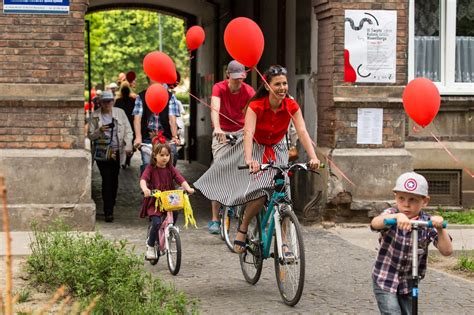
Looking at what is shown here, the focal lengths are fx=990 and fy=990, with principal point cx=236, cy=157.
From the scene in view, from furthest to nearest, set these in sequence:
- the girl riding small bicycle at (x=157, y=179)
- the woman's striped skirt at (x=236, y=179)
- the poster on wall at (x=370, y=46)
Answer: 1. the poster on wall at (x=370, y=46)
2. the girl riding small bicycle at (x=157, y=179)
3. the woman's striped skirt at (x=236, y=179)

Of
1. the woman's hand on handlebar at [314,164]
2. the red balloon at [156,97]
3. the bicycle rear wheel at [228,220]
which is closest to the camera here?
the woman's hand on handlebar at [314,164]

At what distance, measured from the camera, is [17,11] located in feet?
36.6

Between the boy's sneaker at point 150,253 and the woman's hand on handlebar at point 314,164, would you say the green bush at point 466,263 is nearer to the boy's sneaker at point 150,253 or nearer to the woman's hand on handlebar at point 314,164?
the woman's hand on handlebar at point 314,164

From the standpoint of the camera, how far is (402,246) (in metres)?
5.41

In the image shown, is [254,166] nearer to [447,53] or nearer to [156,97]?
[156,97]

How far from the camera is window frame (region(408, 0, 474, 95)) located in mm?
12781

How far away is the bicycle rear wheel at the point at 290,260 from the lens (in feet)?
23.9

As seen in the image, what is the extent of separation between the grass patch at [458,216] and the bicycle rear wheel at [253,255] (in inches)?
172

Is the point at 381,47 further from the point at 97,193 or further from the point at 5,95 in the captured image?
the point at 97,193

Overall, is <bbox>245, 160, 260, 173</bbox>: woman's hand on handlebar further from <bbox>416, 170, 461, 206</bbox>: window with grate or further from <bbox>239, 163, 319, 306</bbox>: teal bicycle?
<bbox>416, 170, 461, 206</bbox>: window with grate

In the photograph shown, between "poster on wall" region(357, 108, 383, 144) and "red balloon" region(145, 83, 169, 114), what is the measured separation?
2680 mm

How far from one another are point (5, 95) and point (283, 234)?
4.77 meters

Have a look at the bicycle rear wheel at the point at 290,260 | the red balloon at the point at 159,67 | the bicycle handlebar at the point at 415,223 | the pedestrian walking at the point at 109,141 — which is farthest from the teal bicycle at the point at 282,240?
the pedestrian walking at the point at 109,141

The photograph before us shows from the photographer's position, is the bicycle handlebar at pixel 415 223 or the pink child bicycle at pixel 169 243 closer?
the bicycle handlebar at pixel 415 223
